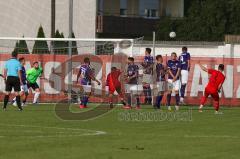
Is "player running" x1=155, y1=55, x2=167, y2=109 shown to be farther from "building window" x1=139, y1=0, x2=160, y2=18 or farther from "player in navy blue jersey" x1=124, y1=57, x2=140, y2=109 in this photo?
"building window" x1=139, y1=0, x2=160, y2=18

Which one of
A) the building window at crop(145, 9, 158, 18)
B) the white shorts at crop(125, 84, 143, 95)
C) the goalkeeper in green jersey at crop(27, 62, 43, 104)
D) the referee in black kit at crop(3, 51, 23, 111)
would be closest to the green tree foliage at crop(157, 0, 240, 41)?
the building window at crop(145, 9, 158, 18)

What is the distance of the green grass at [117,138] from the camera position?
41.8 ft

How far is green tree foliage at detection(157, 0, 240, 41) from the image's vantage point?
74.9 m

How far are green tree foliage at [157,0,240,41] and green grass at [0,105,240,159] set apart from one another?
5173cm

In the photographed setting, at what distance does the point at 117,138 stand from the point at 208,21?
61.9m

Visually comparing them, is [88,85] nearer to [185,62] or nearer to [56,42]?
[185,62]

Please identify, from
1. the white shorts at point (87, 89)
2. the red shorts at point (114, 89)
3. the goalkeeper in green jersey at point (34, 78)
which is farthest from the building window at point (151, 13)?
the red shorts at point (114, 89)

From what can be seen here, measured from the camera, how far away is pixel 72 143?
14414mm

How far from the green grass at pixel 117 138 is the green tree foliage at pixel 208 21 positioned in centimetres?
5173

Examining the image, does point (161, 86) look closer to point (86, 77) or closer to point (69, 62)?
point (86, 77)

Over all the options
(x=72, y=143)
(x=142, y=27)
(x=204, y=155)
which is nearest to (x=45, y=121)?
(x=72, y=143)

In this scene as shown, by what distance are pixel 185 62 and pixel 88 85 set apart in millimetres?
4111

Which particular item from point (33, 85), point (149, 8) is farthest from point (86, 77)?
point (149, 8)

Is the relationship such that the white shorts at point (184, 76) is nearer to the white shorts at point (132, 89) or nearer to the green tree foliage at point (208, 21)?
the white shorts at point (132, 89)
